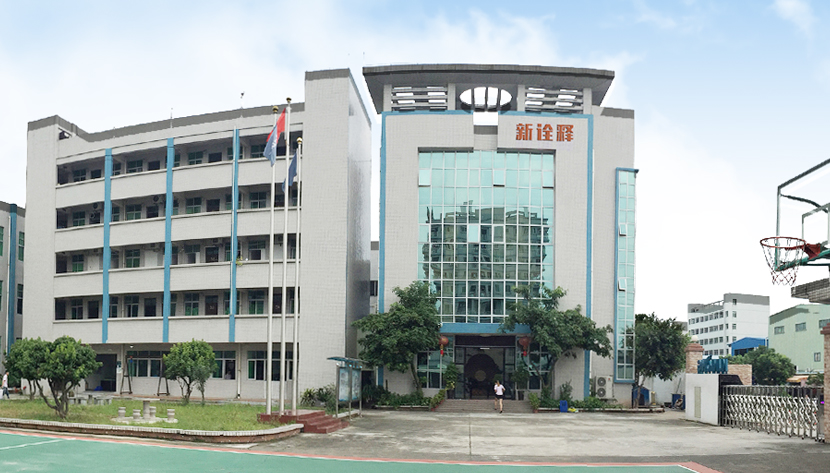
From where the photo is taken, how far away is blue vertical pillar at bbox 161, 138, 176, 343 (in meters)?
39.6

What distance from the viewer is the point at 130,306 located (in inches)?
1652

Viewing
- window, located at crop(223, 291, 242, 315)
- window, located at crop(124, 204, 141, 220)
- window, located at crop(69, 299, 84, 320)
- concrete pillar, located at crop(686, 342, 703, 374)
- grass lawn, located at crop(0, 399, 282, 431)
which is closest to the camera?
grass lawn, located at crop(0, 399, 282, 431)

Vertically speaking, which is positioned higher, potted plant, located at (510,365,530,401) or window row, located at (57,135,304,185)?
window row, located at (57,135,304,185)

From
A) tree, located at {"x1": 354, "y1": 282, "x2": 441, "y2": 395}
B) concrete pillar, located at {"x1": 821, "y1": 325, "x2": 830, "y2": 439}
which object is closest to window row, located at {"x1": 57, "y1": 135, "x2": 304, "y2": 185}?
tree, located at {"x1": 354, "y1": 282, "x2": 441, "y2": 395}

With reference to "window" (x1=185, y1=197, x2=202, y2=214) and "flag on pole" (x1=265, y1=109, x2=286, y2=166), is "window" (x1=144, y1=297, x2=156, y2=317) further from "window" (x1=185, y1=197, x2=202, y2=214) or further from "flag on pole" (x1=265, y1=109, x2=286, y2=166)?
"flag on pole" (x1=265, y1=109, x2=286, y2=166)

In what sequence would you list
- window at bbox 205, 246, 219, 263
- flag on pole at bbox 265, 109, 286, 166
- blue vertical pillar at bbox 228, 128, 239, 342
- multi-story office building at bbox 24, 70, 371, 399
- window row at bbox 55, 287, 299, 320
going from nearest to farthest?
1. flag on pole at bbox 265, 109, 286, 166
2. multi-story office building at bbox 24, 70, 371, 399
3. blue vertical pillar at bbox 228, 128, 239, 342
4. window row at bbox 55, 287, 299, 320
5. window at bbox 205, 246, 219, 263

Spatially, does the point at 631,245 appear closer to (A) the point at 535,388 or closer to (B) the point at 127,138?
(A) the point at 535,388

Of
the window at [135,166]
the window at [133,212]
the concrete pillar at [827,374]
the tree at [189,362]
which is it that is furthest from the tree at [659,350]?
the window at [135,166]

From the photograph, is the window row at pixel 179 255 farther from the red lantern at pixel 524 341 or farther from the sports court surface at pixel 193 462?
the sports court surface at pixel 193 462

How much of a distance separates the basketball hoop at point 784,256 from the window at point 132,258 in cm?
3438

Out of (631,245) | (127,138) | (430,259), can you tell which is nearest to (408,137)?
(430,259)

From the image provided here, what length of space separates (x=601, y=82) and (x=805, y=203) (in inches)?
858

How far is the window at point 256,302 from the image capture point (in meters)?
38.6

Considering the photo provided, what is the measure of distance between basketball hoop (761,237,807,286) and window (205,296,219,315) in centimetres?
2956
